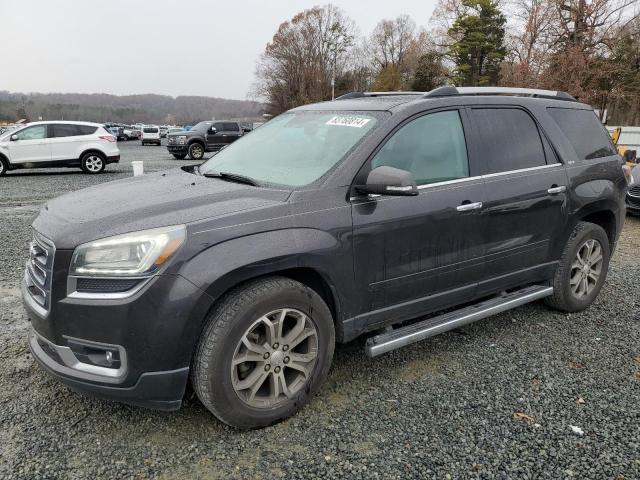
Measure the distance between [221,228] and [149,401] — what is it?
2.96 feet

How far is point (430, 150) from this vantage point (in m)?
3.28

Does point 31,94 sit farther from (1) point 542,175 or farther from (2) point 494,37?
(1) point 542,175

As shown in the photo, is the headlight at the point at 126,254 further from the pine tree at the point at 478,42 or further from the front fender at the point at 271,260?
the pine tree at the point at 478,42

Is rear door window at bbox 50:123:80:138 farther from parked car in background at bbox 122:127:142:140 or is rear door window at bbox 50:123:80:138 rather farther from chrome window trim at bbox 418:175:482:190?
parked car in background at bbox 122:127:142:140

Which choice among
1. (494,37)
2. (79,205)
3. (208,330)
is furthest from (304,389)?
(494,37)

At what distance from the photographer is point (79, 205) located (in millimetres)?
2809

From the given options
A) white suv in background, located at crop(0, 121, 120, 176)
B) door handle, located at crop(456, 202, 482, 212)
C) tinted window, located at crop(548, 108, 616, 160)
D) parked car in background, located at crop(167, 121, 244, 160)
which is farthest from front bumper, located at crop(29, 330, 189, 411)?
parked car in background, located at crop(167, 121, 244, 160)

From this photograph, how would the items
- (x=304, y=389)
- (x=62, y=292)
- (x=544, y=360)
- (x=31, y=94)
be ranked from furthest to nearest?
(x=31, y=94) < (x=544, y=360) < (x=304, y=389) < (x=62, y=292)

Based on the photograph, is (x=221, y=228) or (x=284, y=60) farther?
(x=284, y=60)

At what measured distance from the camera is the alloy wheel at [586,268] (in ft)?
14.0

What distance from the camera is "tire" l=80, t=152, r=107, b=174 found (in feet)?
51.7

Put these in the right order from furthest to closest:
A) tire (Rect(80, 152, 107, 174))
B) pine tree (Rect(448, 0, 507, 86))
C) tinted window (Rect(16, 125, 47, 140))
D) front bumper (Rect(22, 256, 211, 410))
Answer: pine tree (Rect(448, 0, 507, 86)) < tire (Rect(80, 152, 107, 174)) < tinted window (Rect(16, 125, 47, 140)) < front bumper (Rect(22, 256, 211, 410))

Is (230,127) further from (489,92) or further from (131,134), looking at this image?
(131,134)

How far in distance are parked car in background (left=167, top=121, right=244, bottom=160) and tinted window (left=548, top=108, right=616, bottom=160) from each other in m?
18.7
